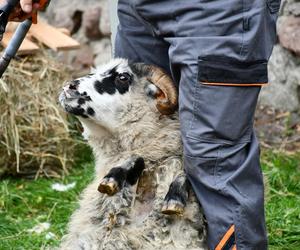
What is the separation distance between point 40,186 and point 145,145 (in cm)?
184

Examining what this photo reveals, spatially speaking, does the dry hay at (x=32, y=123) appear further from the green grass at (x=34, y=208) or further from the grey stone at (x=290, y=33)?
the grey stone at (x=290, y=33)

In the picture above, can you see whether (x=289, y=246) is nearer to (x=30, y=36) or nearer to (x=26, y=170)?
(x=26, y=170)

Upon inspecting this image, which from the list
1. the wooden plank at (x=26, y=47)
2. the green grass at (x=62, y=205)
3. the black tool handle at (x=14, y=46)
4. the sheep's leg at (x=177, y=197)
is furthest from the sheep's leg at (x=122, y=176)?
Answer: the wooden plank at (x=26, y=47)

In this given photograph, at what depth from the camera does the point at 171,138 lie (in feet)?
9.00

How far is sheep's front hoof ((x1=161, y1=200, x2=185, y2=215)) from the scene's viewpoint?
251 cm

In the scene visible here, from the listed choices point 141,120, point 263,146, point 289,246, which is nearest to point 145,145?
point 141,120

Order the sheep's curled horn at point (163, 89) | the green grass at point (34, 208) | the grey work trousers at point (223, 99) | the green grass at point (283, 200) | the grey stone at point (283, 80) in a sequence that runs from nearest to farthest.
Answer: the grey work trousers at point (223, 99) → the sheep's curled horn at point (163, 89) → the green grass at point (283, 200) → the green grass at point (34, 208) → the grey stone at point (283, 80)

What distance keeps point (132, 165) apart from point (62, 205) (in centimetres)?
152

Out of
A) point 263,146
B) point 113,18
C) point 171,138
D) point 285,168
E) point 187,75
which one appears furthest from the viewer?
point 263,146

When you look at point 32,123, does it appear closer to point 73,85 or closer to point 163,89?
point 73,85

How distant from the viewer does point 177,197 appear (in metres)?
2.55

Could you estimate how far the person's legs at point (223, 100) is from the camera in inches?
95.3

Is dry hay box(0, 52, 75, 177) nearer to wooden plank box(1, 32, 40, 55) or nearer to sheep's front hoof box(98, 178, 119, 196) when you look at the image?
wooden plank box(1, 32, 40, 55)

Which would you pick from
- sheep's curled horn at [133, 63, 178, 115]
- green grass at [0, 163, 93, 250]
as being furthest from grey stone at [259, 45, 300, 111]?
sheep's curled horn at [133, 63, 178, 115]
